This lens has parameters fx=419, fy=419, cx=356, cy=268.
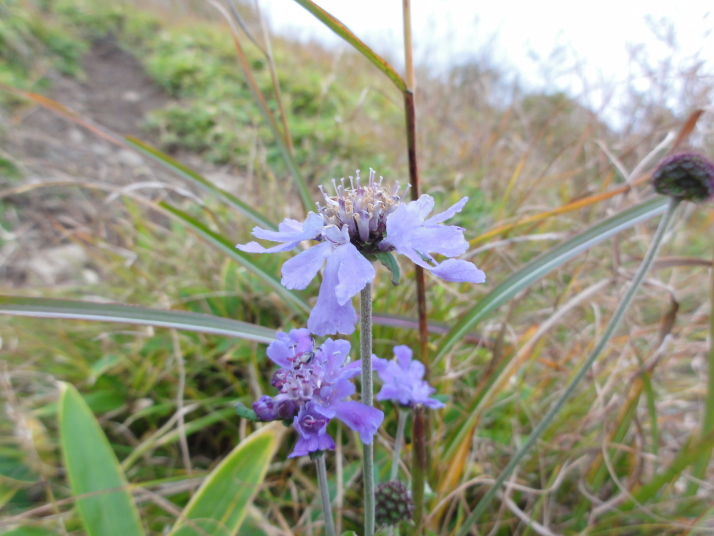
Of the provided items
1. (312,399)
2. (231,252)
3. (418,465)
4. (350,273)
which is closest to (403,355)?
(418,465)

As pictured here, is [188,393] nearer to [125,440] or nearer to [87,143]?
[125,440]

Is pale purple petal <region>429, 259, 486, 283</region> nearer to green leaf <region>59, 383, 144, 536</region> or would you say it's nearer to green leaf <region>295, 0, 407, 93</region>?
green leaf <region>295, 0, 407, 93</region>

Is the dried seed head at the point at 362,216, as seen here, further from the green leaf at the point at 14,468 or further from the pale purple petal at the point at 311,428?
the green leaf at the point at 14,468

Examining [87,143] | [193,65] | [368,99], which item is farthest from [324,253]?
[193,65]

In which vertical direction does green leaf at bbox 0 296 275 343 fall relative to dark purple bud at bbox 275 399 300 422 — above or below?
above

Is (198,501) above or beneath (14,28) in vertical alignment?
beneath

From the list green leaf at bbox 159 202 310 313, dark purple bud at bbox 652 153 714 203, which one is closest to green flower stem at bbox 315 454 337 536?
green leaf at bbox 159 202 310 313

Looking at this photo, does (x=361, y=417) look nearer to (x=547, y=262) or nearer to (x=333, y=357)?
(x=333, y=357)
